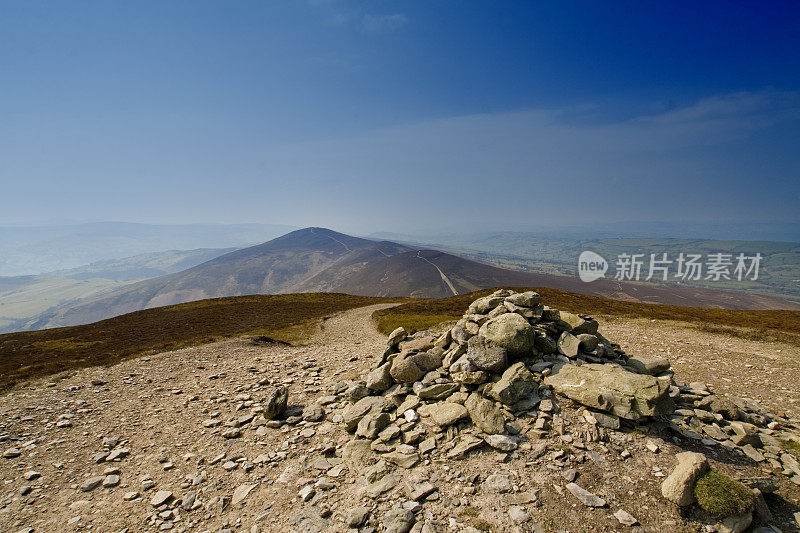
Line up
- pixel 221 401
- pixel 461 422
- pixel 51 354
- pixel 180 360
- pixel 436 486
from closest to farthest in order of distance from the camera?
pixel 436 486, pixel 461 422, pixel 221 401, pixel 180 360, pixel 51 354

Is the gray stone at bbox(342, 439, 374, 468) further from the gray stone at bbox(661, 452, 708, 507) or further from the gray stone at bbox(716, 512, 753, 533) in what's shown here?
the gray stone at bbox(716, 512, 753, 533)

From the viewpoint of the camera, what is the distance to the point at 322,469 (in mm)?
12508

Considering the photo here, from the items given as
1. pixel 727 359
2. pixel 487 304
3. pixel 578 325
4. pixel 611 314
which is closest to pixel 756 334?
pixel 727 359

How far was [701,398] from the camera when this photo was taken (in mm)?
15758

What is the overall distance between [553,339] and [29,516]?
22851 mm

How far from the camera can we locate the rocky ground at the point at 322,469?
948cm

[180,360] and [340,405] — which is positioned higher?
[340,405]

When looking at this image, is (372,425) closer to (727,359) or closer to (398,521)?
(398,521)

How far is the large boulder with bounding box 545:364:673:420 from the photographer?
12.1 m

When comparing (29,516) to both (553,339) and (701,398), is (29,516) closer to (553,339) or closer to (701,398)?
(553,339)

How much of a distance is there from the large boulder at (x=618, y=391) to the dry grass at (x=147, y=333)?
3402 centimetres

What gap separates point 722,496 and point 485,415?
667 centimetres

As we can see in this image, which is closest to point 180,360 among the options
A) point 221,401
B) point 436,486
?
point 221,401

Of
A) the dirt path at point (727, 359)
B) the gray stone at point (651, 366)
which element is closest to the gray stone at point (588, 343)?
the gray stone at point (651, 366)
